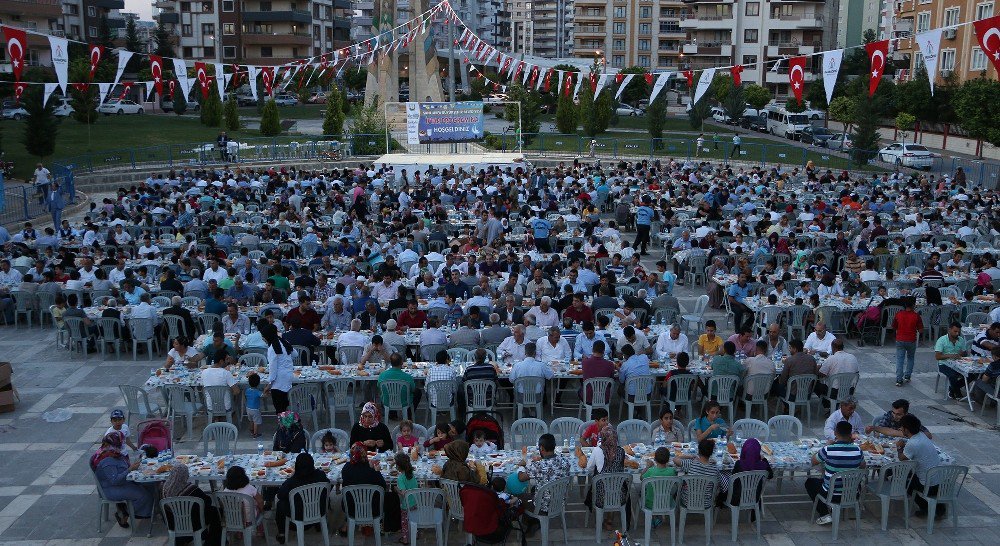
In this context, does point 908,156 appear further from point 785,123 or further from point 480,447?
point 480,447

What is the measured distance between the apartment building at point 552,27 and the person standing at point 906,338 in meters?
126

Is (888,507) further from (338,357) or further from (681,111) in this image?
(681,111)

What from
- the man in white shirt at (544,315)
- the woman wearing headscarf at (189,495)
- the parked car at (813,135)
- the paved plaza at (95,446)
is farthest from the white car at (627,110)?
the woman wearing headscarf at (189,495)

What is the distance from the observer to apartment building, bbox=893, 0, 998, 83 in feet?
160

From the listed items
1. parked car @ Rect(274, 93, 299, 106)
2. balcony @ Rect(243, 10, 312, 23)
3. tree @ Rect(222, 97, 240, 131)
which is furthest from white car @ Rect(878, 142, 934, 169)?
balcony @ Rect(243, 10, 312, 23)

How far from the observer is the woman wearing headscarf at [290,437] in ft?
32.0

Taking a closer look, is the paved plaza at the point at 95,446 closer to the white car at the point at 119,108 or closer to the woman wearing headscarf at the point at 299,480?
the woman wearing headscarf at the point at 299,480

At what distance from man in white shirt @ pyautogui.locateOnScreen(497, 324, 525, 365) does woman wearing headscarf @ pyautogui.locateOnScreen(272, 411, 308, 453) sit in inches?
144

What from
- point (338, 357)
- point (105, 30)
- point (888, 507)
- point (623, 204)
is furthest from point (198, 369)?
point (105, 30)

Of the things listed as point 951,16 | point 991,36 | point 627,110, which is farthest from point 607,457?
point 627,110

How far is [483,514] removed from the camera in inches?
341

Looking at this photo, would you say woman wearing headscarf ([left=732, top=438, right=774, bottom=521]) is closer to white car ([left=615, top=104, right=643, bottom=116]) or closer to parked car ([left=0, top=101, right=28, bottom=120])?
parked car ([left=0, top=101, right=28, bottom=120])

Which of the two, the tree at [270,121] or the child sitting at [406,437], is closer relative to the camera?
the child sitting at [406,437]

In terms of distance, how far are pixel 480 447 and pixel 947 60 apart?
170ft
